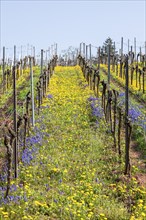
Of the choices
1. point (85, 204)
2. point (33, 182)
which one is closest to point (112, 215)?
point (85, 204)

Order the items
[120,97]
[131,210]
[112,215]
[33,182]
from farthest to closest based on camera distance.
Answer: [120,97] → [33,182] → [131,210] → [112,215]

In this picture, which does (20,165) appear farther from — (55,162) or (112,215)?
(112,215)

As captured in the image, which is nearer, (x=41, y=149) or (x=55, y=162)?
(x=55, y=162)

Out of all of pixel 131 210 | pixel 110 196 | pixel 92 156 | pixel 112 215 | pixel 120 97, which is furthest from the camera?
pixel 120 97

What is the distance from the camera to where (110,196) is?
9164 millimetres

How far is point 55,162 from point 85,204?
2759 mm

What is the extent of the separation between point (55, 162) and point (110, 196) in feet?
7.80

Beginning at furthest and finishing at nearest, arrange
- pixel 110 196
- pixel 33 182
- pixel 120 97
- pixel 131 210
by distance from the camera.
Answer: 1. pixel 120 97
2. pixel 33 182
3. pixel 110 196
4. pixel 131 210

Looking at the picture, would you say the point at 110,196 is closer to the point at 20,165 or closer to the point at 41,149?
the point at 20,165

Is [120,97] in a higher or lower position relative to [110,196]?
higher

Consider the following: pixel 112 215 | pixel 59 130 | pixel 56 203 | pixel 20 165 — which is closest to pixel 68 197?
pixel 56 203

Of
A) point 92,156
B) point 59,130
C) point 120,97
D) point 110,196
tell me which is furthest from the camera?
point 120,97

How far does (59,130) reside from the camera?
15.3 meters

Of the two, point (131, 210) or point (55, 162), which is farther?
point (55, 162)
